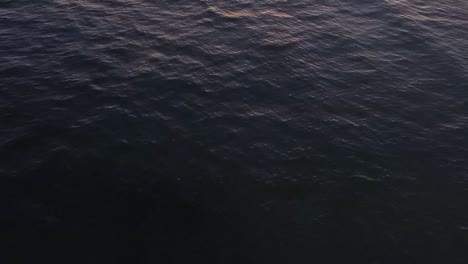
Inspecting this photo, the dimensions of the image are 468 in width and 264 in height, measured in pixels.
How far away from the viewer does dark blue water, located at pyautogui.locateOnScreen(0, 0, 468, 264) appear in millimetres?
36312

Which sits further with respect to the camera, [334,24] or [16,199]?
[334,24]

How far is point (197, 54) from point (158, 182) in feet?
79.5

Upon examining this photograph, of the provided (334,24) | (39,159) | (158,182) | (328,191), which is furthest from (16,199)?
(334,24)

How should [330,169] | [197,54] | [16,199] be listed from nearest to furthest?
[16,199] → [330,169] → [197,54]

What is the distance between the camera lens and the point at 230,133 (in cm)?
4766

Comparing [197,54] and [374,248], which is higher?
[197,54]

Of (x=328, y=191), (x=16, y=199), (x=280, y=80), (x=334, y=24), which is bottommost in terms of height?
(x=16, y=199)

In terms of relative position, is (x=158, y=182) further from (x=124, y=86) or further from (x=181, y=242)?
(x=124, y=86)

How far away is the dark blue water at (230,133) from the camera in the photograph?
36.3 metres

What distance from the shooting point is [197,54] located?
5916cm

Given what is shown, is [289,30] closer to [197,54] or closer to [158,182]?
[197,54]

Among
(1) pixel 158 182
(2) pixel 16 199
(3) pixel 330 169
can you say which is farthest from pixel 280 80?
(2) pixel 16 199

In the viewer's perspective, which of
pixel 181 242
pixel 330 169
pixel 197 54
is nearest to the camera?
pixel 181 242

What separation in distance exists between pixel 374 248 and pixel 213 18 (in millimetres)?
44226
